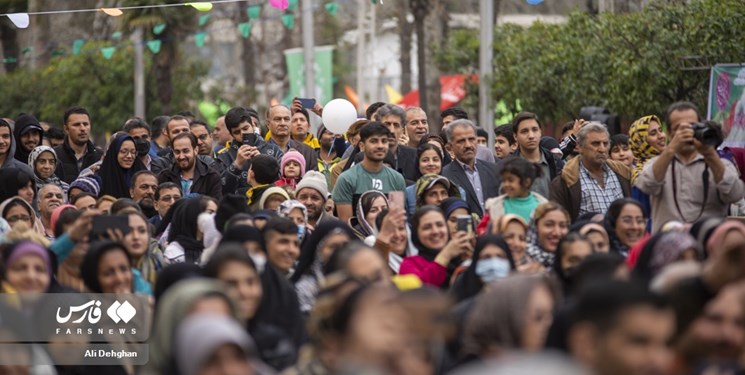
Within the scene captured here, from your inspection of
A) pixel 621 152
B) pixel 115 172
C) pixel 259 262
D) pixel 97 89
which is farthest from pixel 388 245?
pixel 97 89

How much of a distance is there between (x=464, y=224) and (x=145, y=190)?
358cm

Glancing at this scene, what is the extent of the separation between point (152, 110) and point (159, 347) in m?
30.9

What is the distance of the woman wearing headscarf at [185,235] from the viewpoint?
34.3 ft

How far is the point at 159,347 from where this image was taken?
20.8ft

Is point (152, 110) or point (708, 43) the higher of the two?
point (708, 43)

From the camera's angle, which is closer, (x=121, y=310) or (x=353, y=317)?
(x=353, y=317)

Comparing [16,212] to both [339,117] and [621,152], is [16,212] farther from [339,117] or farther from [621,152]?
[621,152]

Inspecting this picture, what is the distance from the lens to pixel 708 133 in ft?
33.0

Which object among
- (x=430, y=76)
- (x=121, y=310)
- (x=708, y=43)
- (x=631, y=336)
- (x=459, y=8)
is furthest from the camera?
(x=459, y=8)

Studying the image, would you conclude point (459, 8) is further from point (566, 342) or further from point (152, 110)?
point (566, 342)

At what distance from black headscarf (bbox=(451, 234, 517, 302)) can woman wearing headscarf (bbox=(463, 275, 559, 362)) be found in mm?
1800

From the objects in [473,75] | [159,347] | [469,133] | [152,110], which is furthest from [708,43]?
[152,110]

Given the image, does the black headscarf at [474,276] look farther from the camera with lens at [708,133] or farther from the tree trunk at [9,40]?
the tree trunk at [9,40]

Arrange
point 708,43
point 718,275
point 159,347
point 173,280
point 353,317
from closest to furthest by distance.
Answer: point 353,317 < point 159,347 < point 718,275 < point 173,280 < point 708,43
